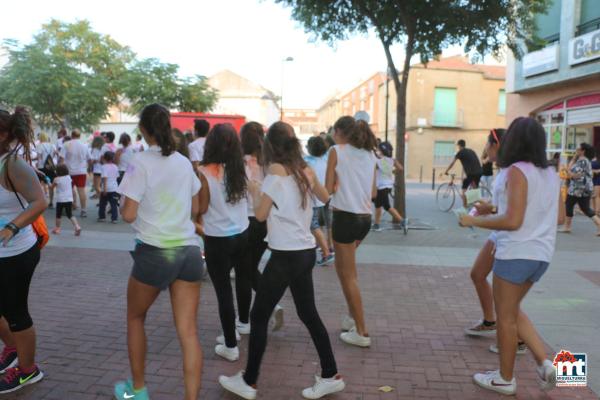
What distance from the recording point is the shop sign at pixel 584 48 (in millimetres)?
13711

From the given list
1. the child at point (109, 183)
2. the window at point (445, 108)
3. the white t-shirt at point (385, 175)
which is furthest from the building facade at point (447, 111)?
the child at point (109, 183)

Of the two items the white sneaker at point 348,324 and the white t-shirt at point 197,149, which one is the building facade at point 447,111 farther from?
the white sneaker at point 348,324

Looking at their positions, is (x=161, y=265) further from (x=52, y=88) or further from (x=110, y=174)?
(x=52, y=88)

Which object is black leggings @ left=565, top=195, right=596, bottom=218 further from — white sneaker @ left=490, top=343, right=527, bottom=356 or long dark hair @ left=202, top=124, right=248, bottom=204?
long dark hair @ left=202, top=124, right=248, bottom=204

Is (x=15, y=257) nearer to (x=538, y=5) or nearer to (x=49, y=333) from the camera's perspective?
(x=49, y=333)

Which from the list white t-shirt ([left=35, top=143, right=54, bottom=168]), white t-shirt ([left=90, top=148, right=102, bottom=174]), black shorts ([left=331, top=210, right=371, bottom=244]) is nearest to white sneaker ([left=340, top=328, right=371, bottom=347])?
black shorts ([left=331, top=210, right=371, bottom=244])

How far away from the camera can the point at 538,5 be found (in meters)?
9.84

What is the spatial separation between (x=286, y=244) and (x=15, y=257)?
1.69m

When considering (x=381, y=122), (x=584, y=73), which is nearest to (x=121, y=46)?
(x=381, y=122)

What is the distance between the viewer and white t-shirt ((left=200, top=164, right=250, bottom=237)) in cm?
368

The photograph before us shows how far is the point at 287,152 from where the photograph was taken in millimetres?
3137

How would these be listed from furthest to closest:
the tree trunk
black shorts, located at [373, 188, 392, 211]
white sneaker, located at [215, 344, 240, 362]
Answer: the tree trunk < black shorts, located at [373, 188, 392, 211] < white sneaker, located at [215, 344, 240, 362]

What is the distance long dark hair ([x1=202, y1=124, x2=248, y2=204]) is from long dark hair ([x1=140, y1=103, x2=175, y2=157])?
0.87 m

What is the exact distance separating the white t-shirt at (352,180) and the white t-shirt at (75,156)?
8823 millimetres
